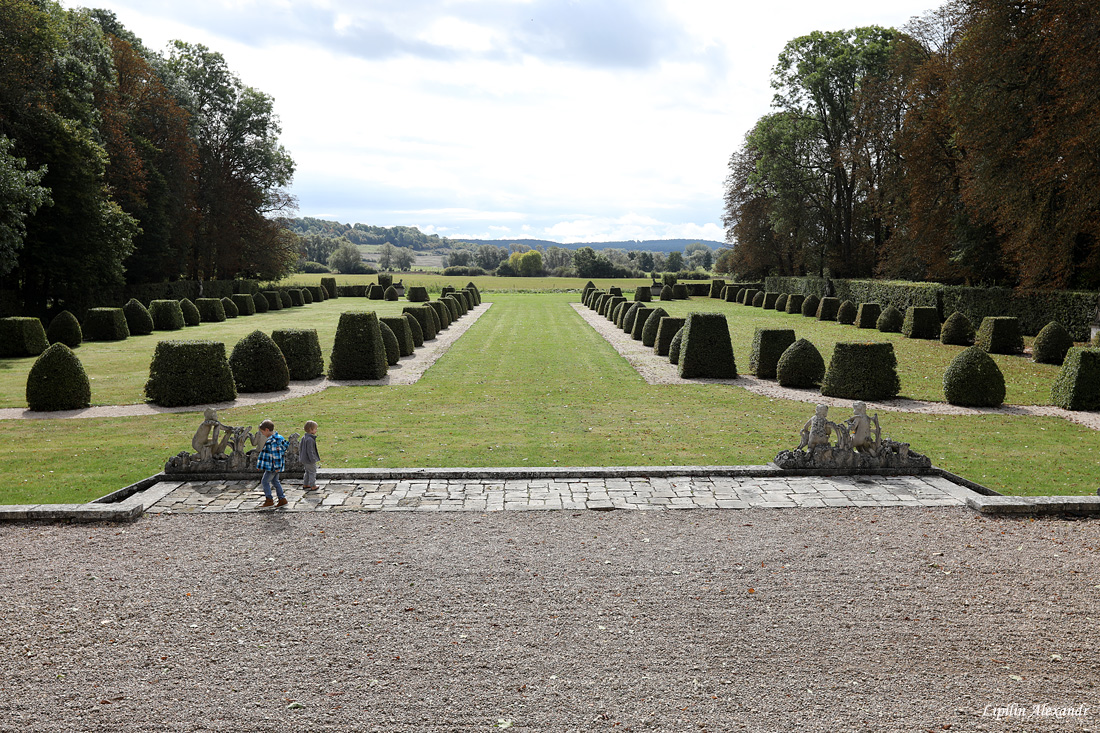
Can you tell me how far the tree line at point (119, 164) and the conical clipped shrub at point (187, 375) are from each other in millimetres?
13983

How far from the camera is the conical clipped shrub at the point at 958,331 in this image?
1105 inches

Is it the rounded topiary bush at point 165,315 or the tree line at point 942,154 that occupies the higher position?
the tree line at point 942,154

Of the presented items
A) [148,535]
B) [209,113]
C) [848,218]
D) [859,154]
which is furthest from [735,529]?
[209,113]

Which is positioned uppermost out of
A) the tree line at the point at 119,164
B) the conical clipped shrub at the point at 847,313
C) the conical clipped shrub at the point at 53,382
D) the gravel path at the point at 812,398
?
the tree line at the point at 119,164

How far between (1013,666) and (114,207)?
37039 mm

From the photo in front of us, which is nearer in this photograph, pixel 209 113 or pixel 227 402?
pixel 227 402

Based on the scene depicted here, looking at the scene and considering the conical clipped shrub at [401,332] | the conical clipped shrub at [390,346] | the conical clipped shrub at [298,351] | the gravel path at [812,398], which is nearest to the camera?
the gravel path at [812,398]

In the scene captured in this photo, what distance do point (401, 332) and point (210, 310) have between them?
21.7 metres

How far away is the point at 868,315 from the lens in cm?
3556

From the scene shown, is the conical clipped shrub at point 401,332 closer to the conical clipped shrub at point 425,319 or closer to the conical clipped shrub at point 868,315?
the conical clipped shrub at point 425,319

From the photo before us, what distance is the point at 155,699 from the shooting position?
4.51 metres

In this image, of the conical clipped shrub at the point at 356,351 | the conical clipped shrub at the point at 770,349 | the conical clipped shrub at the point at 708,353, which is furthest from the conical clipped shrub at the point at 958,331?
the conical clipped shrub at the point at 356,351

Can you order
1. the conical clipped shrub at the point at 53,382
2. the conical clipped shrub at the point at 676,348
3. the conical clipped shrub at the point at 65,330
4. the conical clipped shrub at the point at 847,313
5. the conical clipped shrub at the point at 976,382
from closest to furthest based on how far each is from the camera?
the conical clipped shrub at the point at 53,382 → the conical clipped shrub at the point at 976,382 → the conical clipped shrub at the point at 676,348 → the conical clipped shrub at the point at 65,330 → the conical clipped shrub at the point at 847,313

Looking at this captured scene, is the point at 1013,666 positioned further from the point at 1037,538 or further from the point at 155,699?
the point at 155,699
